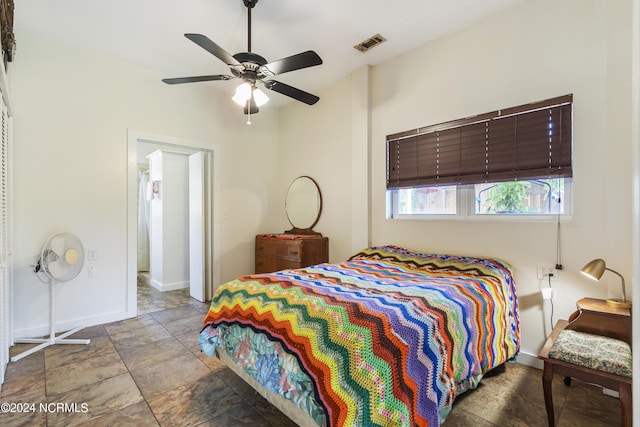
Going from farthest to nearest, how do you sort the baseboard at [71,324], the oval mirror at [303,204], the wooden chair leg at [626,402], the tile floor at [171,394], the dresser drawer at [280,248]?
the oval mirror at [303,204] → the dresser drawer at [280,248] → the baseboard at [71,324] → the tile floor at [171,394] → the wooden chair leg at [626,402]

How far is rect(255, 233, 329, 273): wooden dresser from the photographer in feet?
11.6

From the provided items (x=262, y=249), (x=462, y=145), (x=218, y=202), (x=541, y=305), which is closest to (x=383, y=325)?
(x=541, y=305)

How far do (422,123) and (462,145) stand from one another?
0.48 meters

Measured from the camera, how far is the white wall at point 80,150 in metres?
2.74

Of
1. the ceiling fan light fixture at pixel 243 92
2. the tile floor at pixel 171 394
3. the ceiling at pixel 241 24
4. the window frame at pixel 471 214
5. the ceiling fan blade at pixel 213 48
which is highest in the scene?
the ceiling at pixel 241 24

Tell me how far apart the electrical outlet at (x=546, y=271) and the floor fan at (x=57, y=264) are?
3.75m

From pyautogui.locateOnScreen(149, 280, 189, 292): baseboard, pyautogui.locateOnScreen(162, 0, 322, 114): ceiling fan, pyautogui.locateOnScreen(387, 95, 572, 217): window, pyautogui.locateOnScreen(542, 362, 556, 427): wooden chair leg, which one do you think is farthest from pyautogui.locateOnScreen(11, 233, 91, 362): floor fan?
pyautogui.locateOnScreen(542, 362, 556, 427): wooden chair leg

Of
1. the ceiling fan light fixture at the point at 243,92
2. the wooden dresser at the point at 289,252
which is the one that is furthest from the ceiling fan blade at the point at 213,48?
the wooden dresser at the point at 289,252

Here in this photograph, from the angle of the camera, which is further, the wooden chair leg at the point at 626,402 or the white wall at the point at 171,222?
the white wall at the point at 171,222

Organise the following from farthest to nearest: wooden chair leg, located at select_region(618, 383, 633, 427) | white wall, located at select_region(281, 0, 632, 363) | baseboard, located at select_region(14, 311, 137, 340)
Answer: baseboard, located at select_region(14, 311, 137, 340), white wall, located at select_region(281, 0, 632, 363), wooden chair leg, located at select_region(618, 383, 633, 427)

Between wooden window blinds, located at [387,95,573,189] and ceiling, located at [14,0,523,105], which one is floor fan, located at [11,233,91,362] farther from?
wooden window blinds, located at [387,95,573,189]

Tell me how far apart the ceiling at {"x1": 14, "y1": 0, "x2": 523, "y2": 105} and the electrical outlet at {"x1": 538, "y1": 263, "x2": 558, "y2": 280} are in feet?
6.71

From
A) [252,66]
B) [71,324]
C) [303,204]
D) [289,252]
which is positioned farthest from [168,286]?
[252,66]

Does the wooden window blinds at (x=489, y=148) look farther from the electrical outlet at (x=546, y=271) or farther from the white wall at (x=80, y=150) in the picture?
the white wall at (x=80, y=150)
